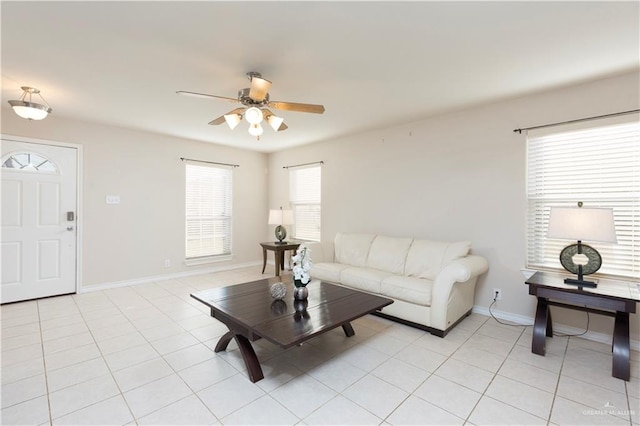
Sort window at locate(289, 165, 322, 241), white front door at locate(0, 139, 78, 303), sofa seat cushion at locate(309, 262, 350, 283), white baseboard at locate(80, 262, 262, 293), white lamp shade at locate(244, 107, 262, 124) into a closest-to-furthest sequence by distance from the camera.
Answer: white lamp shade at locate(244, 107, 262, 124), white front door at locate(0, 139, 78, 303), sofa seat cushion at locate(309, 262, 350, 283), white baseboard at locate(80, 262, 262, 293), window at locate(289, 165, 322, 241)

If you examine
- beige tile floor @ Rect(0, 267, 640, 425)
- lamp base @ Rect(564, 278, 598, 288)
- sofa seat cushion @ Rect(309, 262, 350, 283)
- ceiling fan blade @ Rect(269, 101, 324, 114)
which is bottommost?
beige tile floor @ Rect(0, 267, 640, 425)

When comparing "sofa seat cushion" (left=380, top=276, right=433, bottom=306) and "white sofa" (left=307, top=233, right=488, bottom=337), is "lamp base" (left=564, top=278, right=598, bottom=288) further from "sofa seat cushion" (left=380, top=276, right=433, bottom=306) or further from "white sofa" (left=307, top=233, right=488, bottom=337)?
"sofa seat cushion" (left=380, top=276, right=433, bottom=306)

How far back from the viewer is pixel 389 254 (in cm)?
384

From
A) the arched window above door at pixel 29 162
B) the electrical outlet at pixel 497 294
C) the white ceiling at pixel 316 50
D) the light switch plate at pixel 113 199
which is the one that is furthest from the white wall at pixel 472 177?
the arched window above door at pixel 29 162

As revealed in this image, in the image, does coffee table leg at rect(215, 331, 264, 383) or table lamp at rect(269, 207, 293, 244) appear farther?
table lamp at rect(269, 207, 293, 244)

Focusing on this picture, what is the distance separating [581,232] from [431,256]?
139 cm

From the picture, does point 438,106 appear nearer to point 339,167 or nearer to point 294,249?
point 339,167

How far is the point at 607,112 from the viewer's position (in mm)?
2701

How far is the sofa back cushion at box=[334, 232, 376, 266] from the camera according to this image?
4.16m

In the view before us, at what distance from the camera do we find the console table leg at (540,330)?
248 centimetres

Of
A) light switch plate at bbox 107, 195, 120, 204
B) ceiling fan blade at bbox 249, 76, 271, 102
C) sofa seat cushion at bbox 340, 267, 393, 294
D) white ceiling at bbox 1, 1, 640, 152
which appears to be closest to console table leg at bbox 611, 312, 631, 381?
sofa seat cushion at bbox 340, 267, 393, 294

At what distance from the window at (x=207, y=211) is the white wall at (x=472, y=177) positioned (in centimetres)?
246

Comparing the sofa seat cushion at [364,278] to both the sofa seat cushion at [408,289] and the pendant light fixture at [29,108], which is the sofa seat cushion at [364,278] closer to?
the sofa seat cushion at [408,289]

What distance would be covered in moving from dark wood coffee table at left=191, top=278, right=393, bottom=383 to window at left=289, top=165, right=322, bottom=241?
265 centimetres
